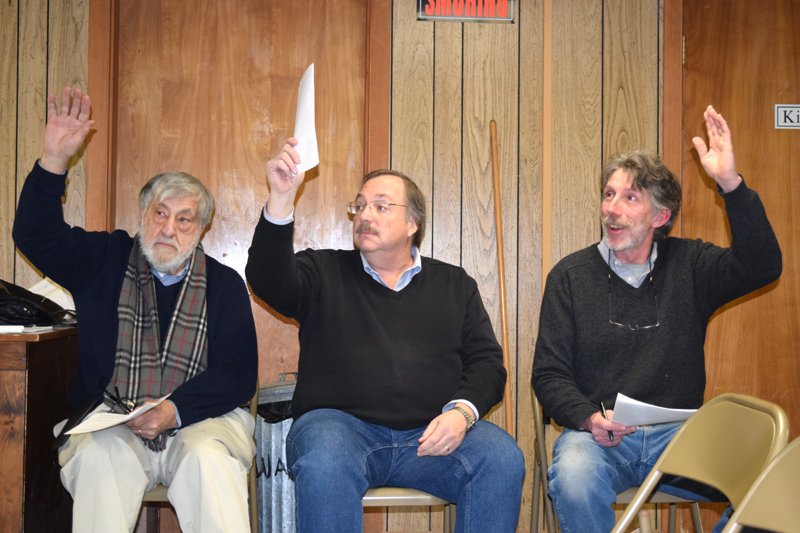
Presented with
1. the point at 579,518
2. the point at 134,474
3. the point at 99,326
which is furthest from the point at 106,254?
the point at 579,518

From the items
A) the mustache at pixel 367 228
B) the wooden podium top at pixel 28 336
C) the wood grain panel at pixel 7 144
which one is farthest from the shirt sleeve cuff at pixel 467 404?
the wood grain panel at pixel 7 144

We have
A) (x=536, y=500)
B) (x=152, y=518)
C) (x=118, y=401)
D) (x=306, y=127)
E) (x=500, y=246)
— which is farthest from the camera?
(x=500, y=246)

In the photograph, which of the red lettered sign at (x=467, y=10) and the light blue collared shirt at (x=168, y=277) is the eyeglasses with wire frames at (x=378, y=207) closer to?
the light blue collared shirt at (x=168, y=277)

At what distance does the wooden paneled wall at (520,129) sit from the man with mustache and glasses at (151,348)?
1.08 m

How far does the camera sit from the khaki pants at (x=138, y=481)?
5.75 ft

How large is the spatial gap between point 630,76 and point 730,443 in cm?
195

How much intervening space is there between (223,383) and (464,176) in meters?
1.47

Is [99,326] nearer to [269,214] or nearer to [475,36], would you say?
[269,214]

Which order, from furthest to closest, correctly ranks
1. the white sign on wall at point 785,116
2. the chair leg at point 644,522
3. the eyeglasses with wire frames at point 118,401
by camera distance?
1. the white sign on wall at point 785,116
2. the eyeglasses with wire frames at point 118,401
3. the chair leg at point 644,522

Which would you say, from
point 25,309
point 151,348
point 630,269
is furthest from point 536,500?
point 25,309

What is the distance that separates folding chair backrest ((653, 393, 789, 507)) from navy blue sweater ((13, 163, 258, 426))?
4.52 ft

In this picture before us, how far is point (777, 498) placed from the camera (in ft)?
4.14

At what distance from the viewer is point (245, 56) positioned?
291 cm

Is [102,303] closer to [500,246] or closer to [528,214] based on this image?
[500,246]
